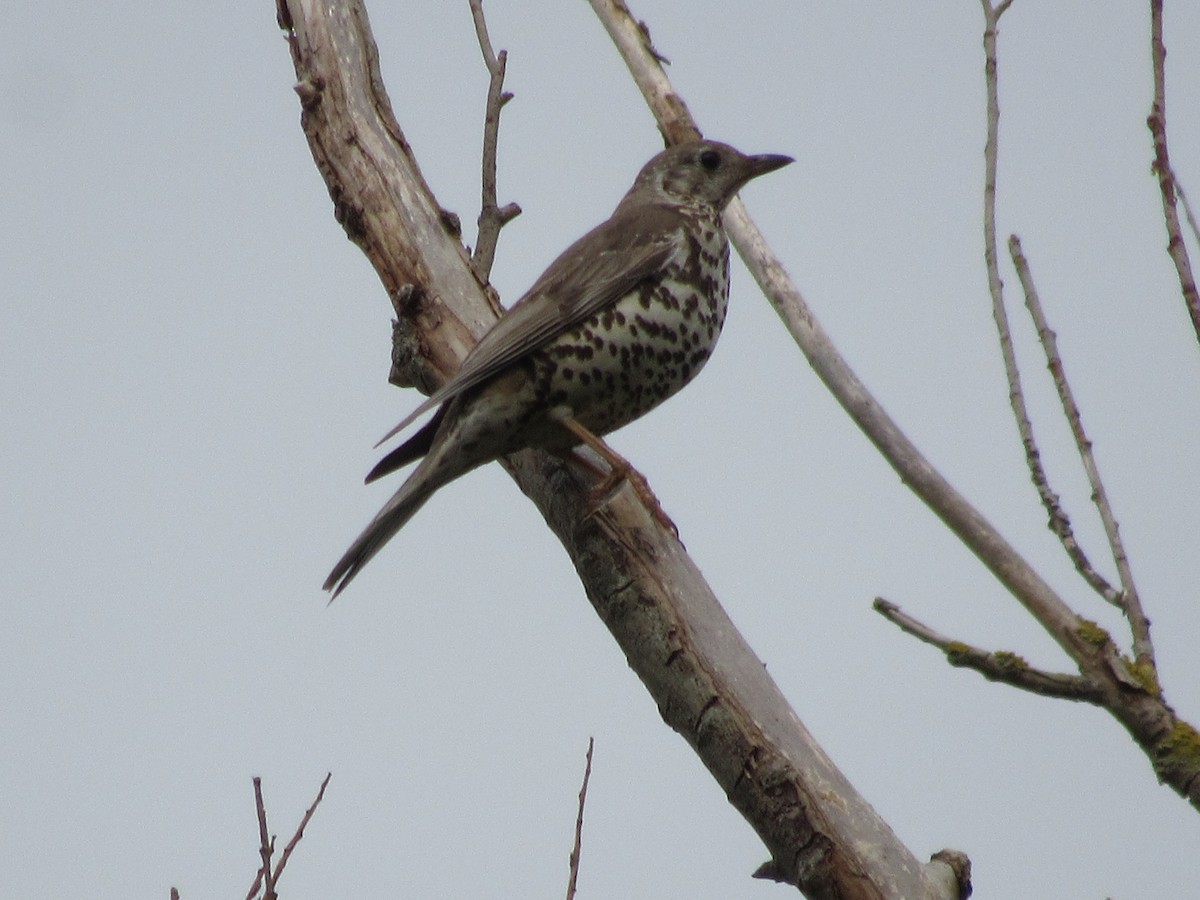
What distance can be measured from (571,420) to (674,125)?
1247 millimetres

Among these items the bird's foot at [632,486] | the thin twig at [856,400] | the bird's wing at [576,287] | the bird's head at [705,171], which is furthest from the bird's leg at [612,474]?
the bird's head at [705,171]

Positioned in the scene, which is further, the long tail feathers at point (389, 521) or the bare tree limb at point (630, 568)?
the long tail feathers at point (389, 521)

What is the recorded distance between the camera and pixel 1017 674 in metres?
2.85

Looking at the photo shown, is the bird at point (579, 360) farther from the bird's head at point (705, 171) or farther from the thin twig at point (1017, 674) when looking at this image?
the thin twig at point (1017, 674)

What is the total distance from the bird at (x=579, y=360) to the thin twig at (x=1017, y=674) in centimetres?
159

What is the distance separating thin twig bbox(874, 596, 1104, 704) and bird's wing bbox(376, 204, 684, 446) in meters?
2.12

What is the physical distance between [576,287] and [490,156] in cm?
84

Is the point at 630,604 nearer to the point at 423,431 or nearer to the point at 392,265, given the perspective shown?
the point at 423,431

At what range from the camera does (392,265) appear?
5070 mm

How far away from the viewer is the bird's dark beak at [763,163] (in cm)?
586

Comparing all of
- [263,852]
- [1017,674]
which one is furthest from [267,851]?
[1017,674]

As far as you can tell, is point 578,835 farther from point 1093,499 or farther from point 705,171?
point 705,171

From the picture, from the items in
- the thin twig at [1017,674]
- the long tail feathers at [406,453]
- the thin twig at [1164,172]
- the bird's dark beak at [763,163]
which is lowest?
the thin twig at [1017,674]

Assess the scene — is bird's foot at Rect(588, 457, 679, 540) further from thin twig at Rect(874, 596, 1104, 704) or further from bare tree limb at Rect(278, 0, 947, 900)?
thin twig at Rect(874, 596, 1104, 704)
